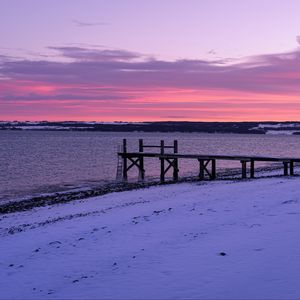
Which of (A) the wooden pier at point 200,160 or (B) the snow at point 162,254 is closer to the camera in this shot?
(B) the snow at point 162,254

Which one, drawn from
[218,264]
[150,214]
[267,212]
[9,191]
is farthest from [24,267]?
[9,191]

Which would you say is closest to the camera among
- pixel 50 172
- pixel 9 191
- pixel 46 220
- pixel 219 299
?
pixel 219 299

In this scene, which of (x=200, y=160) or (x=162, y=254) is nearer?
(x=162, y=254)

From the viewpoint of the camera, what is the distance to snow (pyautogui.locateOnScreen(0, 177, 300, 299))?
8.41 m

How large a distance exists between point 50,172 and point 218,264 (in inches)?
1616

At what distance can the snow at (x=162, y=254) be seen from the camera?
8.41m

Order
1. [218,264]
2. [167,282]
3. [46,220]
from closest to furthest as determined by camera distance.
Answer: [167,282] < [218,264] < [46,220]

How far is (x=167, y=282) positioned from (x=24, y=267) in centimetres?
328

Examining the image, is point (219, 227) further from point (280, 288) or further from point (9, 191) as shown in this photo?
point (9, 191)

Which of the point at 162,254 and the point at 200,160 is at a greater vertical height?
the point at 200,160

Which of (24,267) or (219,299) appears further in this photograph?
(24,267)

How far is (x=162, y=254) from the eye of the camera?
34.0 feet

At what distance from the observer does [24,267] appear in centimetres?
1024

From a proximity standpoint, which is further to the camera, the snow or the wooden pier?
the wooden pier
